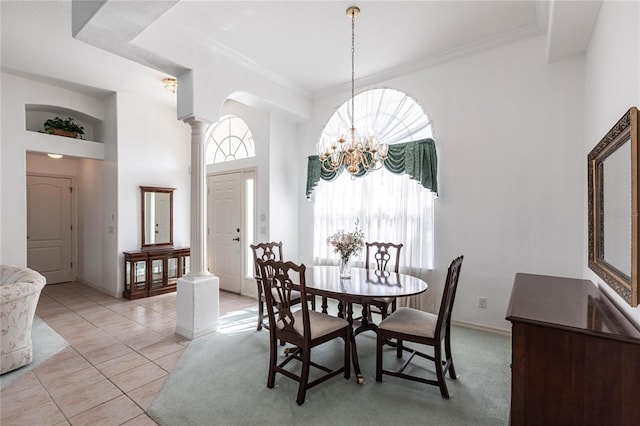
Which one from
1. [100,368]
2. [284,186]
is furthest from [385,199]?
[100,368]

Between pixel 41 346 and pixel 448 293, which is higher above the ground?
pixel 448 293

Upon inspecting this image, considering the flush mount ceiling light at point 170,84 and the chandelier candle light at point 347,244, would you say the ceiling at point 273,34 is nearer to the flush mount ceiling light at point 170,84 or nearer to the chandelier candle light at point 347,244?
the flush mount ceiling light at point 170,84

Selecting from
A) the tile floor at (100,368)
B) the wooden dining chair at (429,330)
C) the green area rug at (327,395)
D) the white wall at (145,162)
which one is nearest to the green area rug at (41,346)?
the tile floor at (100,368)

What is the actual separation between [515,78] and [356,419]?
11.7 ft

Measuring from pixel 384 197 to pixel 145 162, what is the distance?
3973 millimetres

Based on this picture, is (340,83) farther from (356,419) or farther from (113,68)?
(356,419)

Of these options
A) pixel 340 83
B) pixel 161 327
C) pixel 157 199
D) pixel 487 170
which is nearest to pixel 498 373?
pixel 487 170

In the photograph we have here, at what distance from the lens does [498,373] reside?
2.61 meters

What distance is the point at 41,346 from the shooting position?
3.19m

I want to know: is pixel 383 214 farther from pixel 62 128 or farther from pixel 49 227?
pixel 49 227

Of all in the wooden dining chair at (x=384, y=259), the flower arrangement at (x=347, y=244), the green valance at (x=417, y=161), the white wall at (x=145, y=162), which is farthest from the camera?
the white wall at (x=145, y=162)

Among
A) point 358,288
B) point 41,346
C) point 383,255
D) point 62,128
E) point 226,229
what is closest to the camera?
point 358,288

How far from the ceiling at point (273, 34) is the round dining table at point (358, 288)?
246 cm

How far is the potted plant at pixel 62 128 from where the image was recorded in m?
4.81
